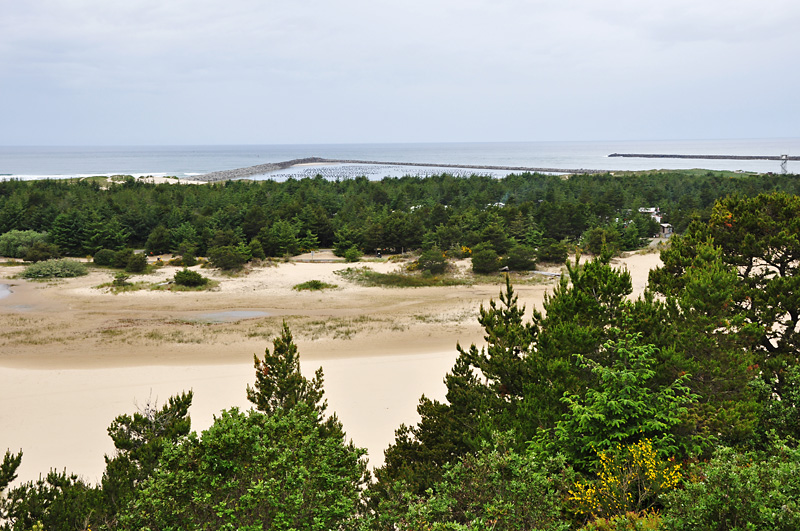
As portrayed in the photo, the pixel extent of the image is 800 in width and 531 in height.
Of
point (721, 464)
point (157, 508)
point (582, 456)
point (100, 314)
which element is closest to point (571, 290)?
point (582, 456)

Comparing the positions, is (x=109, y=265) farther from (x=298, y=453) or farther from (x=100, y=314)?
(x=298, y=453)

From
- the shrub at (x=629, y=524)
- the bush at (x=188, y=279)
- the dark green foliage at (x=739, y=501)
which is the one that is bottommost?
the bush at (x=188, y=279)

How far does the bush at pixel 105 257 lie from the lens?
4663 centimetres

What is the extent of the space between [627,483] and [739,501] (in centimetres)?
179

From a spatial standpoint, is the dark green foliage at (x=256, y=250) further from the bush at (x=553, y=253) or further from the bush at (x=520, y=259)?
the bush at (x=553, y=253)

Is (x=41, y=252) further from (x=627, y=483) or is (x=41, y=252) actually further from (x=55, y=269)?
(x=627, y=483)

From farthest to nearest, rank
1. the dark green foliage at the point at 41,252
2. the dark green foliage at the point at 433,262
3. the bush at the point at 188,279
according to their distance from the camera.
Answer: the dark green foliage at the point at 41,252 → the dark green foliage at the point at 433,262 → the bush at the point at 188,279

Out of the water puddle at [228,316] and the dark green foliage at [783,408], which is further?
the water puddle at [228,316]

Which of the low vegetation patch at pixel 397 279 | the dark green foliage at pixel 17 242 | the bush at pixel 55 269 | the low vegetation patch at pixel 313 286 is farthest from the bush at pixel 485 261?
the dark green foliage at pixel 17 242

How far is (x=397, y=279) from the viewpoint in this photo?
137ft

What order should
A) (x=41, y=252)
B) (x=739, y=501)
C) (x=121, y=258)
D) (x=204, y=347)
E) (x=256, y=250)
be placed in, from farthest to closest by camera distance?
1. (x=41, y=252)
2. (x=256, y=250)
3. (x=121, y=258)
4. (x=204, y=347)
5. (x=739, y=501)

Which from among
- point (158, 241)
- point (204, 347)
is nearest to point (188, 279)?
point (158, 241)

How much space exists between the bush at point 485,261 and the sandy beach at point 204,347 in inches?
117

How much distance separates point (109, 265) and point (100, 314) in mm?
16676
